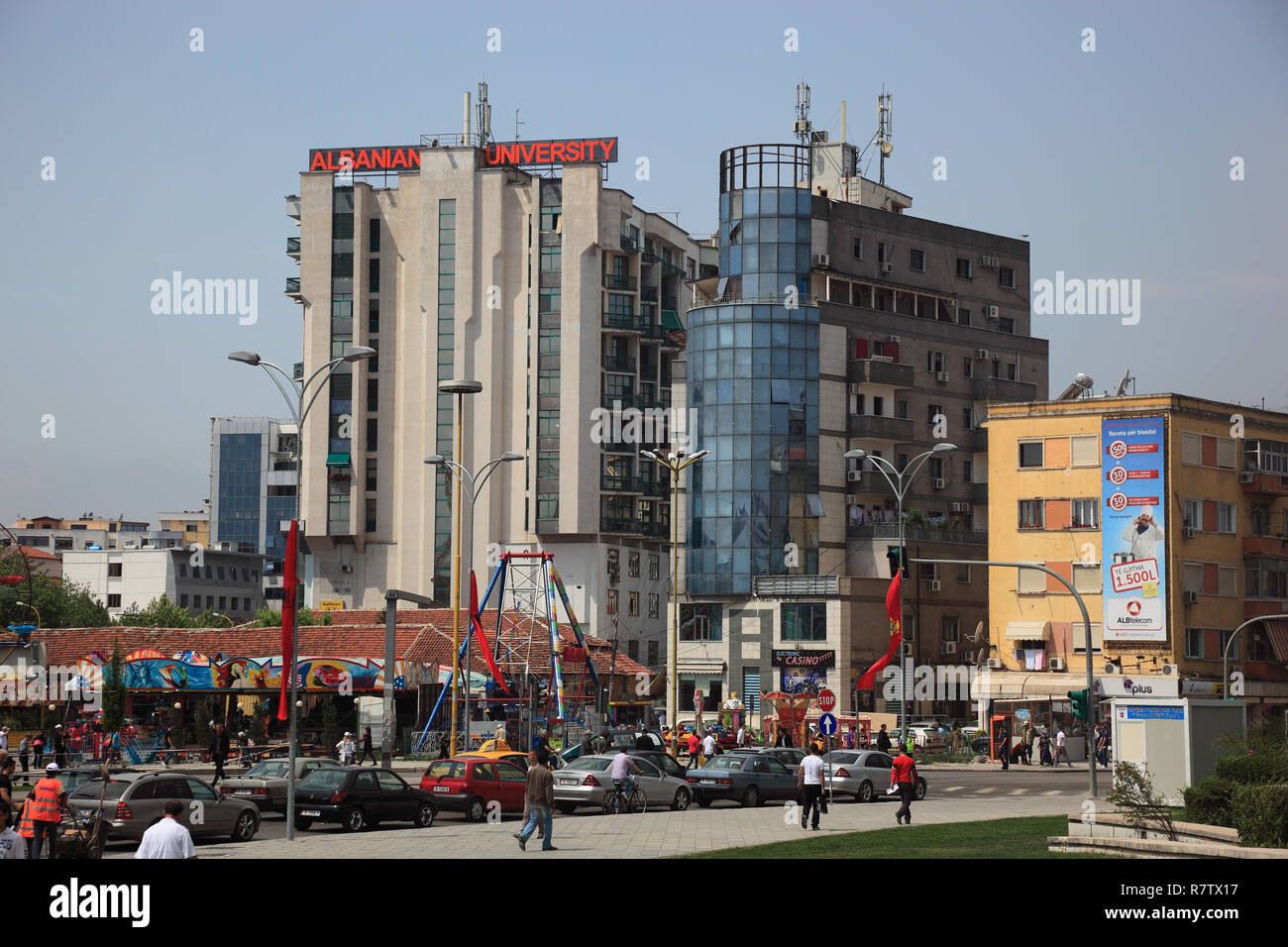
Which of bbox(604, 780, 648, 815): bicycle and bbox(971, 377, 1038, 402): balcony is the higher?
bbox(971, 377, 1038, 402): balcony

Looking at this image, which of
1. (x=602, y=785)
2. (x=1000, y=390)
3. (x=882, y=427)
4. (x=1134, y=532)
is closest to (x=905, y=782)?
(x=602, y=785)

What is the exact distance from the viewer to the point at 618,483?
3698 inches

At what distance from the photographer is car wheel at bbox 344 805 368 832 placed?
2967cm

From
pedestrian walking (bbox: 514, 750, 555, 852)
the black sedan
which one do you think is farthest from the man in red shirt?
the black sedan

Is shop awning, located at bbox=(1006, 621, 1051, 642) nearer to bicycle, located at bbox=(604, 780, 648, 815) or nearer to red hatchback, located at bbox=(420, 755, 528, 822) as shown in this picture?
bicycle, located at bbox=(604, 780, 648, 815)

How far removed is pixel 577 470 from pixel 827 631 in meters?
22.9

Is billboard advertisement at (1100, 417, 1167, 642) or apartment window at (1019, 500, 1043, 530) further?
apartment window at (1019, 500, 1043, 530)

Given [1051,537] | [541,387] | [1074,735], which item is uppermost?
[541,387]

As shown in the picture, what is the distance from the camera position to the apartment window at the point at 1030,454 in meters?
68.6

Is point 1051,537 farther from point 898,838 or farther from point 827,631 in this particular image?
point 898,838

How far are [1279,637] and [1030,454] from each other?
517 inches

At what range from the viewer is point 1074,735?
204 ft

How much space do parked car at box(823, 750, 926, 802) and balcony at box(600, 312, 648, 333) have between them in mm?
57089
